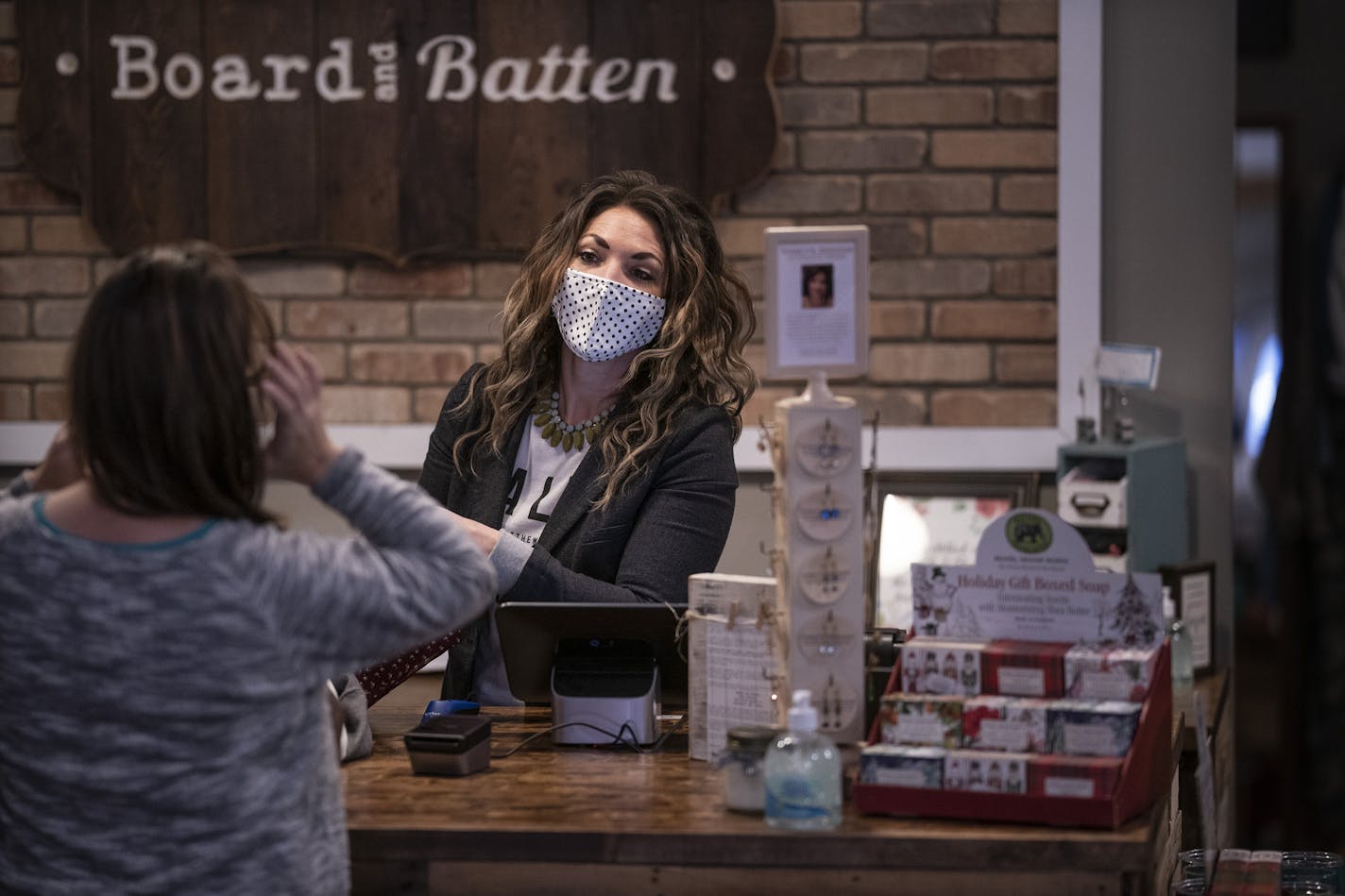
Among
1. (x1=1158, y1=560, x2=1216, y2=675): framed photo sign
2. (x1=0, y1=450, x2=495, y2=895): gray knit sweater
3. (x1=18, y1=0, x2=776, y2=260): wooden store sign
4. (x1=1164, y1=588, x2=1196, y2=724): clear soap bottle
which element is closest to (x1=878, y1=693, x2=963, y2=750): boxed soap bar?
(x1=0, y1=450, x2=495, y2=895): gray knit sweater

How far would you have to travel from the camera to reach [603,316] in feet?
7.77

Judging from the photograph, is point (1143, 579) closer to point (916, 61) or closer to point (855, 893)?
point (855, 893)

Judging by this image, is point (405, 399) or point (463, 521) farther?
point (405, 399)

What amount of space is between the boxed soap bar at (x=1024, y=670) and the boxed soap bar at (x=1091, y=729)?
0.04 metres

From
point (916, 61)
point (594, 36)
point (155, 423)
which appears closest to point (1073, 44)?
point (916, 61)

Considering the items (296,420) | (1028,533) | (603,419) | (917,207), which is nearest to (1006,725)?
(1028,533)

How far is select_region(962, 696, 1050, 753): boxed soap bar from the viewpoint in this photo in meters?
1.61

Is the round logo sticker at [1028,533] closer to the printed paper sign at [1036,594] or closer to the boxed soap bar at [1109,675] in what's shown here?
the printed paper sign at [1036,594]

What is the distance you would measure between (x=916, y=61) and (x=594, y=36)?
715 mm

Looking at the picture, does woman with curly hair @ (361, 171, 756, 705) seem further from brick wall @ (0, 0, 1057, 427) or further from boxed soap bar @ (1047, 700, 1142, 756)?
brick wall @ (0, 0, 1057, 427)

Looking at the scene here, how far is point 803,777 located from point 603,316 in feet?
A: 3.23

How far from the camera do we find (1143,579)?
1683 mm

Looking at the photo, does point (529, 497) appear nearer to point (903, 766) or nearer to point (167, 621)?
point (903, 766)

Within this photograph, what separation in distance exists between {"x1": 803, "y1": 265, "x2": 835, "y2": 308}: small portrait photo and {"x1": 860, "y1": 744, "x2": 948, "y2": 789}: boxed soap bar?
1.64 feet
